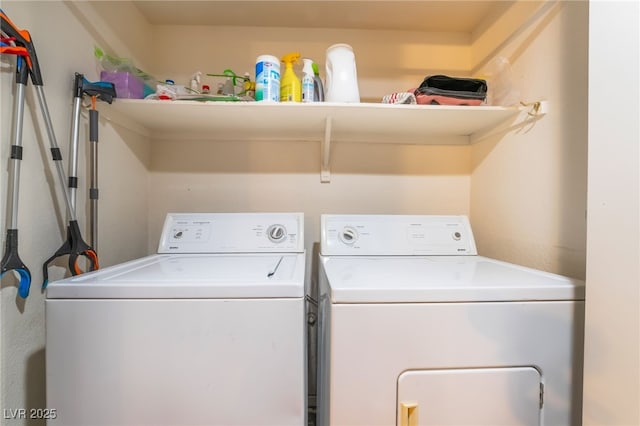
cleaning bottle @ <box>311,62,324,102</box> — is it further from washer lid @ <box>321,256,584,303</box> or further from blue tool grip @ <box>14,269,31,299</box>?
blue tool grip @ <box>14,269,31,299</box>

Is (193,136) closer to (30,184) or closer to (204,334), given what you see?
Answer: (30,184)

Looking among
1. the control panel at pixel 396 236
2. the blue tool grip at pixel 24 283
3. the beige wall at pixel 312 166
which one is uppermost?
the beige wall at pixel 312 166

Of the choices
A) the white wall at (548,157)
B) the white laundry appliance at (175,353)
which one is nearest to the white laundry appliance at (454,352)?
the white laundry appliance at (175,353)

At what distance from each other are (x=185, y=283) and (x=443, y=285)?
2.23ft

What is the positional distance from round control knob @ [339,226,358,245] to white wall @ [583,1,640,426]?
80 cm

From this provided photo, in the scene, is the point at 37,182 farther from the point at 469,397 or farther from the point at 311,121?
the point at 469,397

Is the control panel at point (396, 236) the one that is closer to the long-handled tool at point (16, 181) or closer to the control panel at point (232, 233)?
the control panel at point (232, 233)

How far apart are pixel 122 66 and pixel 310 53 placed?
93cm

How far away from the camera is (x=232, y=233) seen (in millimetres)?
1332

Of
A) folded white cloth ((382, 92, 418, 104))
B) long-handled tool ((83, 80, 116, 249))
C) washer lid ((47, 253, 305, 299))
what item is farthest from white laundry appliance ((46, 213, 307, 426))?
folded white cloth ((382, 92, 418, 104))

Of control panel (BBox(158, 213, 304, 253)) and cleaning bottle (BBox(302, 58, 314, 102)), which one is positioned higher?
cleaning bottle (BBox(302, 58, 314, 102))

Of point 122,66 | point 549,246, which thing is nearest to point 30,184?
point 122,66

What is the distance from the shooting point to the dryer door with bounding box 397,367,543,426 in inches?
28.4

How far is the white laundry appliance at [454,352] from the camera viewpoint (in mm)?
713
